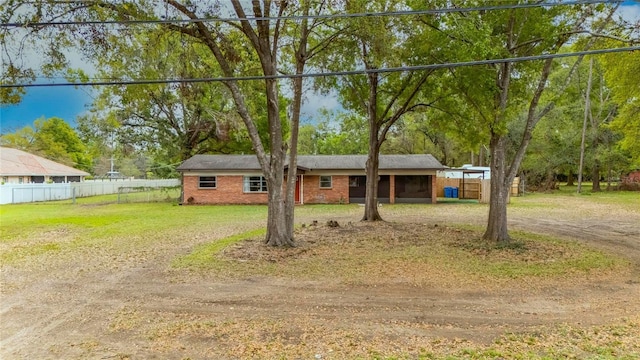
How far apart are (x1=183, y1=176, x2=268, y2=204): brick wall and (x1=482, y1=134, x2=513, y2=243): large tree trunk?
50.1ft

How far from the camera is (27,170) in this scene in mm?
29188

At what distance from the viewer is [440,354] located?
12.9ft

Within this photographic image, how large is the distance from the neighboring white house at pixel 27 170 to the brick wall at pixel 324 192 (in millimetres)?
21806

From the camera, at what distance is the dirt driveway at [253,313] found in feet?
13.8

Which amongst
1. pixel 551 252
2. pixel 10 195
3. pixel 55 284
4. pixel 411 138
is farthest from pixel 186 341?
pixel 411 138

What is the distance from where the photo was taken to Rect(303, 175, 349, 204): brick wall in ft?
76.5

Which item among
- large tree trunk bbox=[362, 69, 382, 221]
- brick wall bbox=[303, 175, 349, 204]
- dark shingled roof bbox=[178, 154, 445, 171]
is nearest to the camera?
large tree trunk bbox=[362, 69, 382, 221]

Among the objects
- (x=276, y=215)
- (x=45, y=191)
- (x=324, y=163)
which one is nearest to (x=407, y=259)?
(x=276, y=215)

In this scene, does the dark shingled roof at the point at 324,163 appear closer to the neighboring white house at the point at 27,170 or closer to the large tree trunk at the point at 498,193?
the large tree trunk at the point at 498,193

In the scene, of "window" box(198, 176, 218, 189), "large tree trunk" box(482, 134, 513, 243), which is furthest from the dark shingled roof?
"large tree trunk" box(482, 134, 513, 243)

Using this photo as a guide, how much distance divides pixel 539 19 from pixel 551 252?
5.80 meters

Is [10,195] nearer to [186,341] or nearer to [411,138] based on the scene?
[186,341]

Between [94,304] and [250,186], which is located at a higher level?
[250,186]

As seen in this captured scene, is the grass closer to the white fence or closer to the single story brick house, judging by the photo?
the single story brick house
